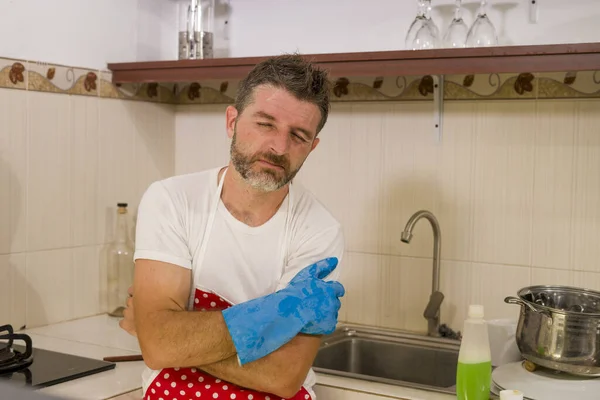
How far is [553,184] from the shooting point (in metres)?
1.91

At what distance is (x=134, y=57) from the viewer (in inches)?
91.9

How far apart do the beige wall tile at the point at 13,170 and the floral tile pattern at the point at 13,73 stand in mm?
17

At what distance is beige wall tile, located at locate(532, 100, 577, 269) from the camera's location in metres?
1.89

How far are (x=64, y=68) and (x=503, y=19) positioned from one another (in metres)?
1.23

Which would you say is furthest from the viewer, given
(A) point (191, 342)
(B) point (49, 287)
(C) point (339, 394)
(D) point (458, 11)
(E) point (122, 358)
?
(B) point (49, 287)

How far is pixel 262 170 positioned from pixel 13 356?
76 centimetres

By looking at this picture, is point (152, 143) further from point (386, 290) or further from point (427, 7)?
point (427, 7)

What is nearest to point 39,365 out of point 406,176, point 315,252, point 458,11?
point 315,252

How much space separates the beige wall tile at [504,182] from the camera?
1.94 meters

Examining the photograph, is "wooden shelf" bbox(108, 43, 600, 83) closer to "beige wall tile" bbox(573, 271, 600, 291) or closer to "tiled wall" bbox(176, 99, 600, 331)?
"tiled wall" bbox(176, 99, 600, 331)

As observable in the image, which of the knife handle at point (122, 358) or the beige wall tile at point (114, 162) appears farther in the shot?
the beige wall tile at point (114, 162)

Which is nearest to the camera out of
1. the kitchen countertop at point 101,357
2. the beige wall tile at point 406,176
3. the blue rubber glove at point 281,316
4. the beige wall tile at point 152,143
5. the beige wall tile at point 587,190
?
the blue rubber glove at point 281,316

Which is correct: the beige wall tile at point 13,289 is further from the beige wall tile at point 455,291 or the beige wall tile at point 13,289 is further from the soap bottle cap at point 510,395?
the soap bottle cap at point 510,395

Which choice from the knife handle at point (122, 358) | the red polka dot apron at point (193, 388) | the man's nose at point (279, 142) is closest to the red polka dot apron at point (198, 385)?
the red polka dot apron at point (193, 388)
